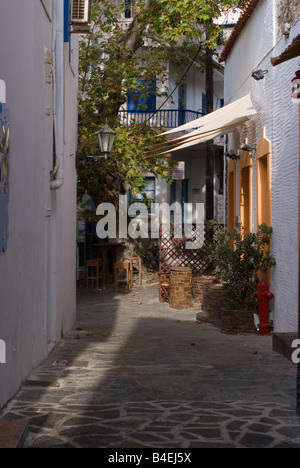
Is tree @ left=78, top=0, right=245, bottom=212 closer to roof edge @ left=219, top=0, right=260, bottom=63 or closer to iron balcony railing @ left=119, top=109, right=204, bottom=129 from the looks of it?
roof edge @ left=219, top=0, right=260, bottom=63

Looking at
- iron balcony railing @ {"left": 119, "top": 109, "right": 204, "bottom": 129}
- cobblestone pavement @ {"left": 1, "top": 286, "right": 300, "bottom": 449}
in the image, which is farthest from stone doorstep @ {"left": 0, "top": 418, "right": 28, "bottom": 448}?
iron balcony railing @ {"left": 119, "top": 109, "right": 204, "bottom": 129}

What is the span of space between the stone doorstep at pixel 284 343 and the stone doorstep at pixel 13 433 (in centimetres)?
372

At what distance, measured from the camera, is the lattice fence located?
47.0ft

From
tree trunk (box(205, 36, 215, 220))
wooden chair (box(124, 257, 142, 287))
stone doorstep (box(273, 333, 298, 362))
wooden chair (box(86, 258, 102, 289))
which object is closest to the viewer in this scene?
stone doorstep (box(273, 333, 298, 362))

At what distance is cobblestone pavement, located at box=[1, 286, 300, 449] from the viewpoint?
4.48 meters

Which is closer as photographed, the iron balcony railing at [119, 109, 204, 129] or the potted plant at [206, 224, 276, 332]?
the potted plant at [206, 224, 276, 332]

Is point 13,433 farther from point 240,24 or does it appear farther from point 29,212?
point 240,24

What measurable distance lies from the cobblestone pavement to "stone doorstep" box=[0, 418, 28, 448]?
0.13 metres

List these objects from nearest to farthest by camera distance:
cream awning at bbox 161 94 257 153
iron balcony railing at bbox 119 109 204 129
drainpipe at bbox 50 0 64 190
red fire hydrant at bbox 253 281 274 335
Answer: drainpipe at bbox 50 0 64 190 < red fire hydrant at bbox 253 281 274 335 < cream awning at bbox 161 94 257 153 < iron balcony railing at bbox 119 109 204 129

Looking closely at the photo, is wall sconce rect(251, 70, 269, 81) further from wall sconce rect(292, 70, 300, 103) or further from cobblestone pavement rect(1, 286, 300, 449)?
cobblestone pavement rect(1, 286, 300, 449)

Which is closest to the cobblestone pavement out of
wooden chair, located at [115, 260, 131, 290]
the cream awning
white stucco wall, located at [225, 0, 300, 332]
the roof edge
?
white stucco wall, located at [225, 0, 300, 332]

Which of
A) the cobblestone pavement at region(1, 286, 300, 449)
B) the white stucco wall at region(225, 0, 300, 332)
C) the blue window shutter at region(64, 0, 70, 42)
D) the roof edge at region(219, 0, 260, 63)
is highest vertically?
the roof edge at region(219, 0, 260, 63)

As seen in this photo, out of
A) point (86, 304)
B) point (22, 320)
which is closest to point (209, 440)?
point (22, 320)

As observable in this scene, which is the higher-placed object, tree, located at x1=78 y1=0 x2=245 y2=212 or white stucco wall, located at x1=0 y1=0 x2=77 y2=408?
tree, located at x1=78 y1=0 x2=245 y2=212
